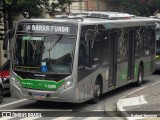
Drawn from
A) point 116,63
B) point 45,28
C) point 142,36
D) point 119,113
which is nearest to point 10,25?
point 142,36

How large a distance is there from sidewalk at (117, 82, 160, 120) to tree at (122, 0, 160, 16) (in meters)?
27.3

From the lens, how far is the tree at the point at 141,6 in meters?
47.4

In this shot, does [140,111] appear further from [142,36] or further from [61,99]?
[142,36]

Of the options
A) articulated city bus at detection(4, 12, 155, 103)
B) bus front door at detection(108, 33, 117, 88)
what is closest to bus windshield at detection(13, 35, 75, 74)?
articulated city bus at detection(4, 12, 155, 103)

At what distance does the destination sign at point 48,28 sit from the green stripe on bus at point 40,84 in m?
1.62

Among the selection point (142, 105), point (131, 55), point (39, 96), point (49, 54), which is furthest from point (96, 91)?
point (131, 55)

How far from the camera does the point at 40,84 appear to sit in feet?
52.1

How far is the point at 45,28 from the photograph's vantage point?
1619cm

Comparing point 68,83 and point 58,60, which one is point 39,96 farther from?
point 58,60

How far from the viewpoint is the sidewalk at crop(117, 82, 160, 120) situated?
1435 centimetres

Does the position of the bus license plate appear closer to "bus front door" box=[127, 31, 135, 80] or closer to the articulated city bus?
the articulated city bus

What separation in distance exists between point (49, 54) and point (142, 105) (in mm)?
3460

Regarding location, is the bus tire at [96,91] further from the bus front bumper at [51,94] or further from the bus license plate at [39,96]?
the bus license plate at [39,96]

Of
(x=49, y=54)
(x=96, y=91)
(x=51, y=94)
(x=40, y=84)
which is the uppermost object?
(x=49, y=54)
